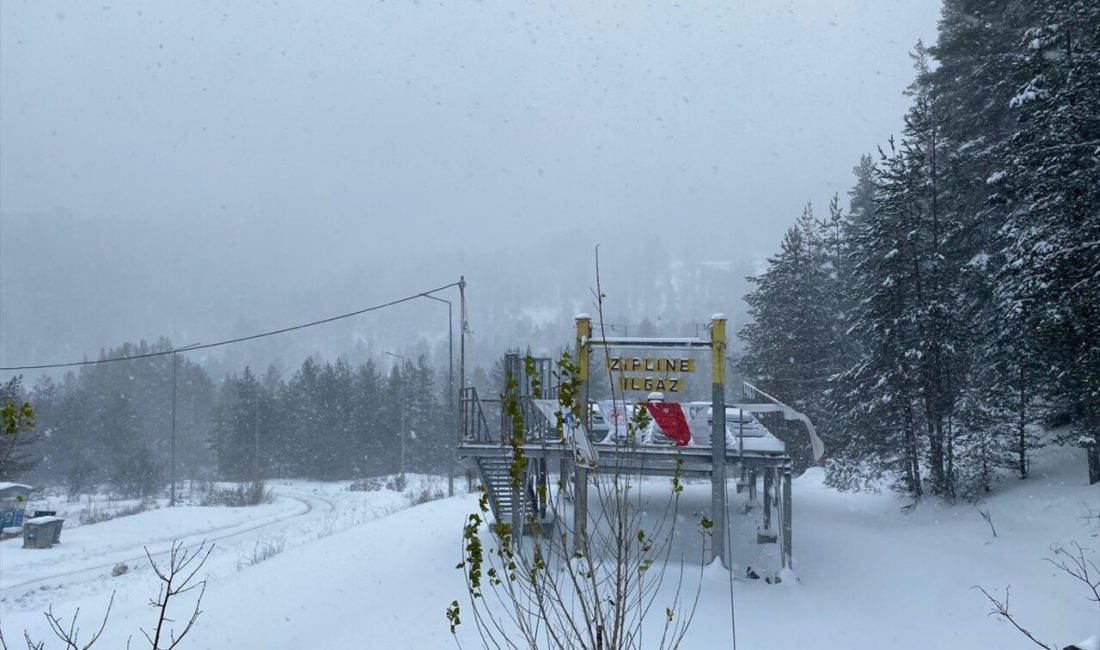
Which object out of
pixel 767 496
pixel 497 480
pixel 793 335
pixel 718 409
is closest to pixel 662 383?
pixel 718 409

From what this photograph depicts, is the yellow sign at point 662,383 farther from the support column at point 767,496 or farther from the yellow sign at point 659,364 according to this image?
the support column at point 767,496

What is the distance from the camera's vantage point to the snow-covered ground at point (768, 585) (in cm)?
1226

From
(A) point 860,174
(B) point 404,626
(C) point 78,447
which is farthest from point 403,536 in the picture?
(C) point 78,447

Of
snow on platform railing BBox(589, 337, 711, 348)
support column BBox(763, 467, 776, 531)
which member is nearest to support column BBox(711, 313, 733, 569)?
snow on platform railing BBox(589, 337, 711, 348)

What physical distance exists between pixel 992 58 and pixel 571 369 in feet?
78.8

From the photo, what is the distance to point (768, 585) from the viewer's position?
1431cm

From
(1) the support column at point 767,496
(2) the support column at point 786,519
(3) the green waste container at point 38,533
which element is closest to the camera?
(2) the support column at point 786,519

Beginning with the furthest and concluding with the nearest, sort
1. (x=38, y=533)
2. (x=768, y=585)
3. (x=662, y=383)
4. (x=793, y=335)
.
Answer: (x=793, y=335)
(x=38, y=533)
(x=662, y=383)
(x=768, y=585)

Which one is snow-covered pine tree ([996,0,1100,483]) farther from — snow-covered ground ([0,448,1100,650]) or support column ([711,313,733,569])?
support column ([711,313,733,569])

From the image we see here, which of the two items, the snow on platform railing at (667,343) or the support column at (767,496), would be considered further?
the support column at (767,496)

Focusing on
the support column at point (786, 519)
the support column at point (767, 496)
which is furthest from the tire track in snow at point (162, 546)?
the support column at point (767, 496)

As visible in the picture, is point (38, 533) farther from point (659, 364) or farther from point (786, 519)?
point (786, 519)

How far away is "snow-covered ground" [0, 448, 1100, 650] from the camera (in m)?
12.3

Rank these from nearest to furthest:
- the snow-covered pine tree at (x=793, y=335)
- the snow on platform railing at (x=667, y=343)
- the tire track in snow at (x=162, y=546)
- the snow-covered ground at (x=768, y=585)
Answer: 1. the snow-covered ground at (x=768, y=585)
2. the snow on platform railing at (x=667, y=343)
3. the tire track in snow at (x=162, y=546)
4. the snow-covered pine tree at (x=793, y=335)
